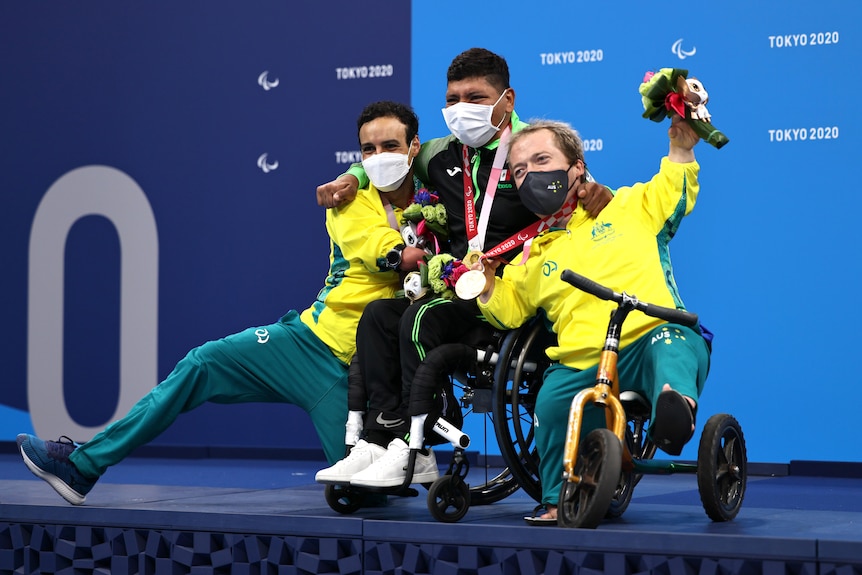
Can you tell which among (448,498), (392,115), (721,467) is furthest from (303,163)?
(721,467)

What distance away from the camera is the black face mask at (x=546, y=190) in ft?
9.75

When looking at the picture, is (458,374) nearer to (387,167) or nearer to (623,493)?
(623,493)

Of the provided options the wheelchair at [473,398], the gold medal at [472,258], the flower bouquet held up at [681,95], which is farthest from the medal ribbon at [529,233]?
the flower bouquet held up at [681,95]

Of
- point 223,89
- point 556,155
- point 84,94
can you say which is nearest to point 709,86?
point 556,155

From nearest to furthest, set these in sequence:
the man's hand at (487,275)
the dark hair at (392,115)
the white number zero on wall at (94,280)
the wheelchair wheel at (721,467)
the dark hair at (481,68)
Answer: the wheelchair wheel at (721,467) → the man's hand at (487,275) → the dark hair at (481,68) → the dark hair at (392,115) → the white number zero on wall at (94,280)

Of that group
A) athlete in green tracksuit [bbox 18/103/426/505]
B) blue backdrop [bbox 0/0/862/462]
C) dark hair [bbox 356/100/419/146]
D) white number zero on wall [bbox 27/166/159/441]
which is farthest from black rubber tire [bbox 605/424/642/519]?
white number zero on wall [bbox 27/166/159/441]

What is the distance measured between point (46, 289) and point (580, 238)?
404 centimetres

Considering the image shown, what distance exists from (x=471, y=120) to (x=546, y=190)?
15.4 inches

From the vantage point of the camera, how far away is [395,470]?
9.70 ft

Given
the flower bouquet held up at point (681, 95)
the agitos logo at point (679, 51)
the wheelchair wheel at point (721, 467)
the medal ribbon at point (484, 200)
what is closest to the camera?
the wheelchair wheel at point (721, 467)

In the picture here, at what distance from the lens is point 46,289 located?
624cm

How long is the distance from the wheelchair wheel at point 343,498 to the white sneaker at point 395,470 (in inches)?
11.2

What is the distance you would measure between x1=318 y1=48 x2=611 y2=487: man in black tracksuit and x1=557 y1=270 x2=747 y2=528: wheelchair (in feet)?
1.43

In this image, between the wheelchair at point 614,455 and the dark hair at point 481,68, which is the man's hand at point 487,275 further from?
the dark hair at point 481,68
